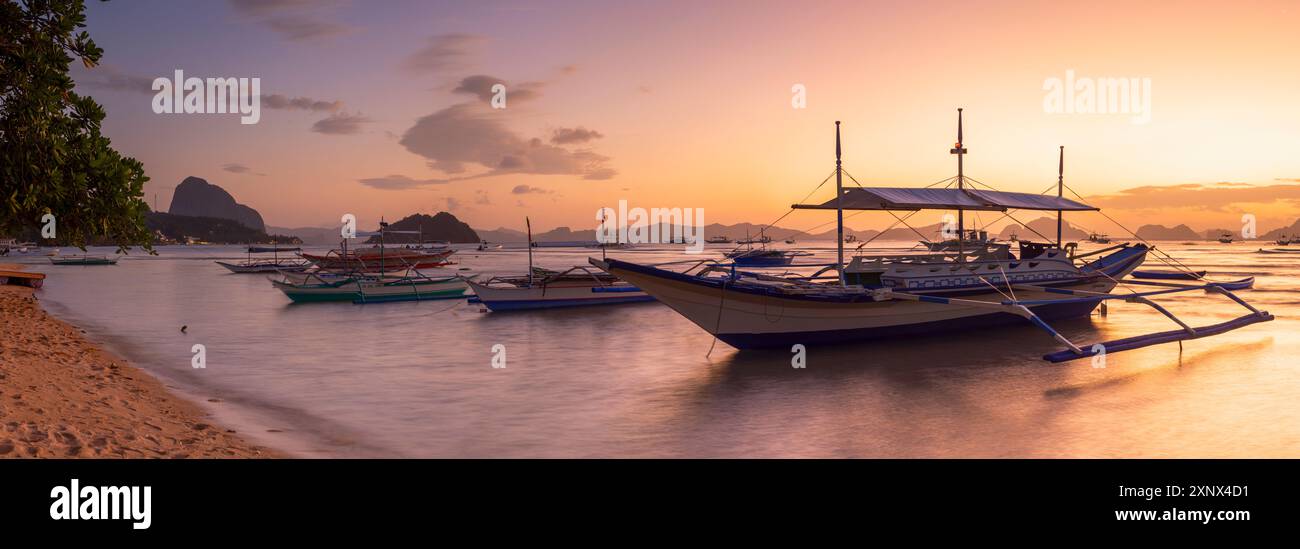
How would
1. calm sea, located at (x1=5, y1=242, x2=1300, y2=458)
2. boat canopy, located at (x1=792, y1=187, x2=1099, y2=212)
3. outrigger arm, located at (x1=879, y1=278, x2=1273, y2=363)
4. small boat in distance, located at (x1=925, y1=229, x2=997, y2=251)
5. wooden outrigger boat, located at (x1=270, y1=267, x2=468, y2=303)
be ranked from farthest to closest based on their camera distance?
wooden outrigger boat, located at (x1=270, y1=267, x2=468, y2=303), small boat in distance, located at (x1=925, y1=229, x2=997, y2=251), boat canopy, located at (x1=792, y1=187, x2=1099, y2=212), outrigger arm, located at (x1=879, y1=278, x2=1273, y2=363), calm sea, located at (x1=5, y1=242, x2=1300, y2=458)

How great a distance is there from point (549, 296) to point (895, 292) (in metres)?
18.8

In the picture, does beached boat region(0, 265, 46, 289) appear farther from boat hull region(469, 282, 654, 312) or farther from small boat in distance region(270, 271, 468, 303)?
boat hull region(469, 282, 654, 312)

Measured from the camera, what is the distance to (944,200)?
23.7 metres

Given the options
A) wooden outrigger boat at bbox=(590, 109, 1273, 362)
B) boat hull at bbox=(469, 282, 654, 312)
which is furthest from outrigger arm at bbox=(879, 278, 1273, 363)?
boat hull at bbox=(469, 282, 654, 312)

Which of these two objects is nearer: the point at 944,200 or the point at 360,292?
the point at 944,200

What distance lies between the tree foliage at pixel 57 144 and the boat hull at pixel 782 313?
32.6ft

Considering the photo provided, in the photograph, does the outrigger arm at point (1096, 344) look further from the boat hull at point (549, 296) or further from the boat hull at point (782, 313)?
the boat hull at point (549, 296)

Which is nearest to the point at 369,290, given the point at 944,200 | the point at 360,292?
the point at 360,292

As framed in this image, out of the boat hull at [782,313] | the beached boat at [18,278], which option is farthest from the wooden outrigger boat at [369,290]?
the boat hull at [782,313]

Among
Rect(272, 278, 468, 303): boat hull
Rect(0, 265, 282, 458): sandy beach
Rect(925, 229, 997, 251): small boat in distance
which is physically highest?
Rect(925, 229, 997, 251): small boat in distance

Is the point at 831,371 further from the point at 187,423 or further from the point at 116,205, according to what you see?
the point at 116,205

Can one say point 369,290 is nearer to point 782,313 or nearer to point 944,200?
point 782,313

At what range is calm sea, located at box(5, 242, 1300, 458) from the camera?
1195cm

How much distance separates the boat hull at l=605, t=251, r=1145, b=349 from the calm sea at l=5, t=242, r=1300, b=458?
0.54m
